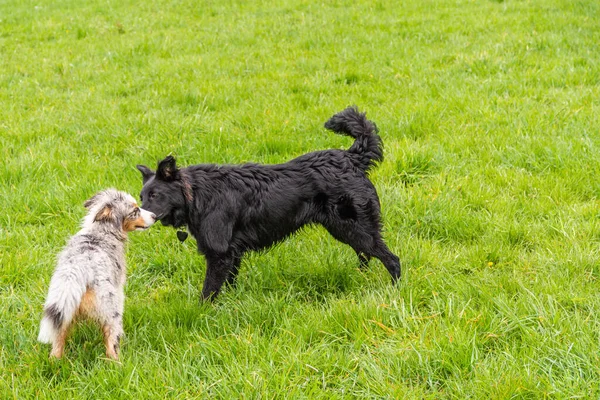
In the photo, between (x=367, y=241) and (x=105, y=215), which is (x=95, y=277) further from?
(x=367, y=241)

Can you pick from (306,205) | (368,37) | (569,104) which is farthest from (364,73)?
(306,205)

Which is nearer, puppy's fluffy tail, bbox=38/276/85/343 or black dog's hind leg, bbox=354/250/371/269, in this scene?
puppy's fluffy tail, bbox=38/276/85/343

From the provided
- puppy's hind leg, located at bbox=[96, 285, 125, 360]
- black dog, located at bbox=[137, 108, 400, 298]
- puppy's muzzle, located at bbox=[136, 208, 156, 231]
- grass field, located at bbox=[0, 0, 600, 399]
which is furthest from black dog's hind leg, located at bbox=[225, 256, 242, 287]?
puppy's hind leg, located at bbox=[96, 285, 125, 360]

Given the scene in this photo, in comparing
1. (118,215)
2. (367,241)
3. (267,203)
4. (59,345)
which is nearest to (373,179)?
(367,241)

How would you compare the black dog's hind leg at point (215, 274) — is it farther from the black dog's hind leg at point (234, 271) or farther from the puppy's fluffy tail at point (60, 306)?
the puppy's fluffy tail at point (60, 306)

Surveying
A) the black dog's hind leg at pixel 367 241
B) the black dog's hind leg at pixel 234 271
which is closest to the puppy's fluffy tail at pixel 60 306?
the black dog's hind leg at pixel 234 271

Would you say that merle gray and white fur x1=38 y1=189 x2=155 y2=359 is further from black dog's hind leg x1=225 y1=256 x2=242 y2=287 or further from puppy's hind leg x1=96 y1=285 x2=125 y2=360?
black dog's hind leg x1=225 y1=256 x2=242 y2=287

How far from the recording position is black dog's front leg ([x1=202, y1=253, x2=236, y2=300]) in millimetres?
3732

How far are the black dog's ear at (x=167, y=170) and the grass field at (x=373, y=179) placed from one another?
2.55 feet

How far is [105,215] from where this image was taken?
3479mm

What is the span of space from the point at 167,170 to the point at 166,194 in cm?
16

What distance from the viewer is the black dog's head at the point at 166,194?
3682mm

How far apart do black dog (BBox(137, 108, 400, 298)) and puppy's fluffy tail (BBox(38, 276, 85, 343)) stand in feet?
2.96

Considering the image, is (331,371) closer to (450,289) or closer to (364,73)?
(450,289)
